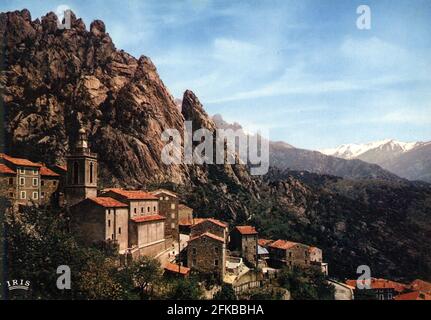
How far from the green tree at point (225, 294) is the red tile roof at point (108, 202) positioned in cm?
1239

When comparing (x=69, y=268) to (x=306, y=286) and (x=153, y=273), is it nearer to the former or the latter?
(x=153, y=273)

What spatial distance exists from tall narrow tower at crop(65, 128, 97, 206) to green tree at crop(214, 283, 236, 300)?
16214 mm

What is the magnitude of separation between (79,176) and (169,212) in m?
13.0

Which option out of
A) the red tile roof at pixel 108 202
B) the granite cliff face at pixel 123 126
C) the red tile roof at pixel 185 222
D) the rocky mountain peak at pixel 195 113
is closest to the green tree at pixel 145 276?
the red tile roof at pixel 108 202

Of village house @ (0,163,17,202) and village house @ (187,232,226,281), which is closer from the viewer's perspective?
village house @ (0,163,17,202)

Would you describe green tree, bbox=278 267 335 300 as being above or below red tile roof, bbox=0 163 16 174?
below

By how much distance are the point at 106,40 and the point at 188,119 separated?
2250 cm

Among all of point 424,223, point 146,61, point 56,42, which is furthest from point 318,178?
point 56,42

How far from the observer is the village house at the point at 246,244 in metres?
53.9

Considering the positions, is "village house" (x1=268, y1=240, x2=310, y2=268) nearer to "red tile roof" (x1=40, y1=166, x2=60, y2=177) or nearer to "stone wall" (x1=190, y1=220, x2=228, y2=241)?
"stone wall" (x1=190, y1=220, x2=228, y2=241)

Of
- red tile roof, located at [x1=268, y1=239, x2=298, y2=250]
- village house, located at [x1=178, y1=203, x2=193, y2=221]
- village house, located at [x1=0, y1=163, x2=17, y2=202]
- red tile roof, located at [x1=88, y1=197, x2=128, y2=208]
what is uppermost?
village house, located at [x1=0, y1=163, x2=17, y2=202]

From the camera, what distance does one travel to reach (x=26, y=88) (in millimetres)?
75562

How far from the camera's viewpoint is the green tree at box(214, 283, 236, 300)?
40.5 metres

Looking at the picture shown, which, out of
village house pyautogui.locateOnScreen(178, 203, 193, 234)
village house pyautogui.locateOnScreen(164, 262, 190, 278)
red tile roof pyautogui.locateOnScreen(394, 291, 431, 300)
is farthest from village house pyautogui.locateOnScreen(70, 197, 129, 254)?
red tile roof pyautogui.locateOnScreen(394, 291, 431, 300)
